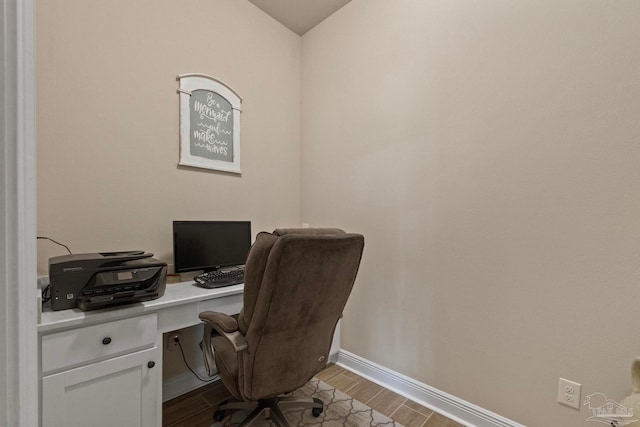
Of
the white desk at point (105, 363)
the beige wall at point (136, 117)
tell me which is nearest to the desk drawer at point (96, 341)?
the white desk at point (105, 363)

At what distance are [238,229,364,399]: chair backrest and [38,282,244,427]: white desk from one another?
43 cm

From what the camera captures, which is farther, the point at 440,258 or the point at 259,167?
the point at 259,167

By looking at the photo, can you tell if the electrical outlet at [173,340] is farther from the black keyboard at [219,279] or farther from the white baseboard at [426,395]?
the white baseboard at [426,395]

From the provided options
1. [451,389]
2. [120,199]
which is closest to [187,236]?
[120,199]

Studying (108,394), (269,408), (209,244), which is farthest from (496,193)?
(108,394)

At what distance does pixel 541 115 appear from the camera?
1.38 meters

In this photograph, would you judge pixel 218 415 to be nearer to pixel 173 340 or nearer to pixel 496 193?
pixel 173 340

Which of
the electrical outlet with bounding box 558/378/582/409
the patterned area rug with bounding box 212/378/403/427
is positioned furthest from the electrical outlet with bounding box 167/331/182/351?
the electrical outlet with bounding box 558/378/582/409

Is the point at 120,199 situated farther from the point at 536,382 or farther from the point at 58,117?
the point at 536,382

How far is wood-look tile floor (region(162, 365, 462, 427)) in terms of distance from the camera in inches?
62.9

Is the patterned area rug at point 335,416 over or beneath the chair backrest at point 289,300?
beneath

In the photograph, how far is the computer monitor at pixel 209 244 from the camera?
1.76 metres

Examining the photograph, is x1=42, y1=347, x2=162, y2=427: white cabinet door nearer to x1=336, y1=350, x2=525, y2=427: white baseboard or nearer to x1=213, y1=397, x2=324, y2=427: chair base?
x1=213, y1=397, x2=324, y2=427: chair base

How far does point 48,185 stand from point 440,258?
2186 millimetres
